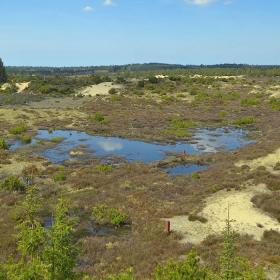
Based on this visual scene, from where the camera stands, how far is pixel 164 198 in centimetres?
3306

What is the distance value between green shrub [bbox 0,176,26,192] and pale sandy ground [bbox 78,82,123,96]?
6649 centimetres

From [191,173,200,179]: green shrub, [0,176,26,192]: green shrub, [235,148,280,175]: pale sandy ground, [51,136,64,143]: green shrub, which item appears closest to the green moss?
[51,136,64,143]: green shrub

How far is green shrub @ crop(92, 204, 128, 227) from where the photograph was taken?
2834cm

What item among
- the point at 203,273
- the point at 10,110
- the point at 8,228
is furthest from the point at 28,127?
the point at 203,273

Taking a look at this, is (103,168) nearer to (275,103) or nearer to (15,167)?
(15,167)

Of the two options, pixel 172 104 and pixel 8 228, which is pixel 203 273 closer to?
pixel 8 228

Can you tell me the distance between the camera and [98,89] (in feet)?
353

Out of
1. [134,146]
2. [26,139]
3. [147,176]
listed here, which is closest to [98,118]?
[26,139]

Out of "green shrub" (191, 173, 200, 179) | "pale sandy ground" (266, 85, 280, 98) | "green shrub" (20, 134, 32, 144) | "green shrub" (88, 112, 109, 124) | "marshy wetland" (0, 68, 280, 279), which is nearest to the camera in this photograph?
"marshy wetland" (0, 68, 280, 279)

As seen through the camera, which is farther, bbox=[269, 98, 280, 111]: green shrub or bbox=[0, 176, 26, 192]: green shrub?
bbox=[269, 98, 280, 111]: green shrub

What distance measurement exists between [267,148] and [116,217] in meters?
23.1

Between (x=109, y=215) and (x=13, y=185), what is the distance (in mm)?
9953

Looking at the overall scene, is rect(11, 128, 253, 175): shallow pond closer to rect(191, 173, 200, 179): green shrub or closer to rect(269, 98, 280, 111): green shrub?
rect(191, 173, 200, 179): green shrub

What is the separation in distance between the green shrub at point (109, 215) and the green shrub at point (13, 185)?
8.11 m
